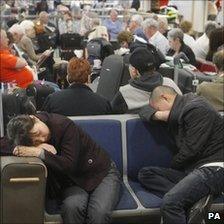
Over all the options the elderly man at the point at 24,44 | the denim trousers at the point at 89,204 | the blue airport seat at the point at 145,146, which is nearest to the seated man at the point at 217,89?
the blue airport seat at the point at 145,146

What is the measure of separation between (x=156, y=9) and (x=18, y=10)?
14.8 feet

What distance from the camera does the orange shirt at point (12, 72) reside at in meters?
5.26

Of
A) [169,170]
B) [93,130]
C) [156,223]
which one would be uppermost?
[93,130]

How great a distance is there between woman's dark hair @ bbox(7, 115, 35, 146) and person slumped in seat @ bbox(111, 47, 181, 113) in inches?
37.2

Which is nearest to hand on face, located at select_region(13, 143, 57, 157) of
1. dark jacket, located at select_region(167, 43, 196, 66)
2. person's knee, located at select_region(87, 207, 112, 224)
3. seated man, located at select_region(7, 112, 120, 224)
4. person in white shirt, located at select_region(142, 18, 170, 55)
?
seated man, located at select_region(7, 112, 120, 224)

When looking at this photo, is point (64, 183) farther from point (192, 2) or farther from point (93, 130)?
point (192, 2)

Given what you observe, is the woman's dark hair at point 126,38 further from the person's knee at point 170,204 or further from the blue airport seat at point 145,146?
the person's knee at point 170,204

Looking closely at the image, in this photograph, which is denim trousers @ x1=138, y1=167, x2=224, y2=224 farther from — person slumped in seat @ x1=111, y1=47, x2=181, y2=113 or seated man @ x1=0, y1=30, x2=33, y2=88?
seated man @ x1=0, y1=30, x2=33, y2=88

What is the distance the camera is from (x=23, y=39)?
23.3 feet

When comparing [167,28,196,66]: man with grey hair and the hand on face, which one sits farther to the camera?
[167,28,196,66]: man with grey hair

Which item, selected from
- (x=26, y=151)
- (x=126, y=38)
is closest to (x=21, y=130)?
(x=26, y=151)

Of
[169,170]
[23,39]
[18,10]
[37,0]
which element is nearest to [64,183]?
[169,170]

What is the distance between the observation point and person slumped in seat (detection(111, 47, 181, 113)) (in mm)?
3596

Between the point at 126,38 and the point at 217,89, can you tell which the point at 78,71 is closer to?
the point at 217,89
